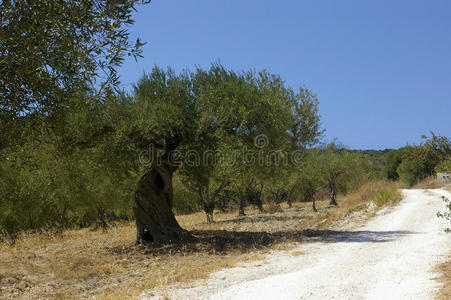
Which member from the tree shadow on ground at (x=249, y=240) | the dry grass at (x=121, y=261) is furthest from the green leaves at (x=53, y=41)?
the tree shadow on ground at (x=249, y=240)

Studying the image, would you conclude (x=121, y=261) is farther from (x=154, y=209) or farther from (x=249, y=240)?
(x=249, y=240)

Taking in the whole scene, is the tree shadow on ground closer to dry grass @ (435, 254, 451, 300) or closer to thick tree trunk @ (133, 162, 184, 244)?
thick tree trunk @ (133, 162, 184, 244)

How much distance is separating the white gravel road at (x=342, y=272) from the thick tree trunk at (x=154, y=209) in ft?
22.8

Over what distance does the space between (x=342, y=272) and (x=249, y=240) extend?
27.6 feet

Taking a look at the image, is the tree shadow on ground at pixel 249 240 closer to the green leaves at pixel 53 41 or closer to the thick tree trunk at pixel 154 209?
the thick tree trunk at pixel 154 209

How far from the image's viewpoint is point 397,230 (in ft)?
54.7

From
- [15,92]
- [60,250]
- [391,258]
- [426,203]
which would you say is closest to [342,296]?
[391,258]

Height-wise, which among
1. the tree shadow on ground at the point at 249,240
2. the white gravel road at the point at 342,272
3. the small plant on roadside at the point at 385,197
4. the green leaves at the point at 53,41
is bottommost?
the tree shadow on ground at the point at 249,240

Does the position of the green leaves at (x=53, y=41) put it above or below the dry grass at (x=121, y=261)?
above

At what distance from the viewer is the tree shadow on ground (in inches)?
601

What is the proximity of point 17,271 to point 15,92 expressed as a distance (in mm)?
8764

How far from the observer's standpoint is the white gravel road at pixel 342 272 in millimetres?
7594

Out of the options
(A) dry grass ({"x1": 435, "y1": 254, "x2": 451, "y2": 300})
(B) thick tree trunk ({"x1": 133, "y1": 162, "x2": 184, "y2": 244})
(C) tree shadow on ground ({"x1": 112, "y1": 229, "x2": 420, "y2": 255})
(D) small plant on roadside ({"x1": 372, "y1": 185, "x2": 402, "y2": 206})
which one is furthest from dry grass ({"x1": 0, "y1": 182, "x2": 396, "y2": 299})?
(A) dry grass ({"x1": 435, "y1": 254, "x2": 451, "y2": 300})

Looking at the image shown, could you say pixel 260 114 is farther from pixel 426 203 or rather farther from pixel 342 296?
pixel 426 203
